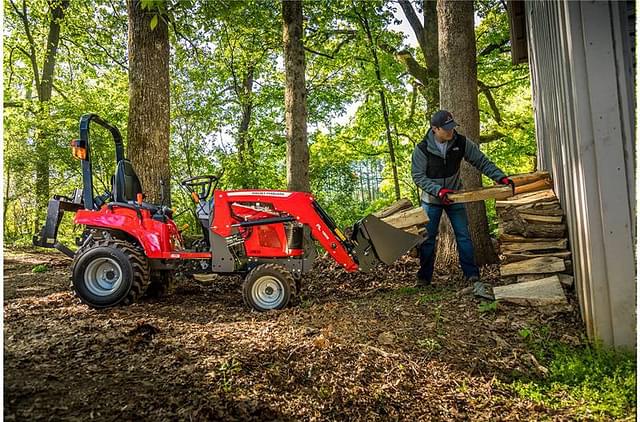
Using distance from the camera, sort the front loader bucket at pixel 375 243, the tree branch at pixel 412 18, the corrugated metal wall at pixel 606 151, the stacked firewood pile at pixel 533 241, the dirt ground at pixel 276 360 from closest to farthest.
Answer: the dirt ground at pixel 276 360 → the corrugated metal wall at pixel 606 151 → the stacked firewood pile at pixel 533 241 → the front loader bucket at pixel 375 243 → the tree branch at pixel 412 18

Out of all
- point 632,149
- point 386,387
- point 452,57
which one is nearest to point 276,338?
point 386,387

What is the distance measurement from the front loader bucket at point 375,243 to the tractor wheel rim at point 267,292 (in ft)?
2.95

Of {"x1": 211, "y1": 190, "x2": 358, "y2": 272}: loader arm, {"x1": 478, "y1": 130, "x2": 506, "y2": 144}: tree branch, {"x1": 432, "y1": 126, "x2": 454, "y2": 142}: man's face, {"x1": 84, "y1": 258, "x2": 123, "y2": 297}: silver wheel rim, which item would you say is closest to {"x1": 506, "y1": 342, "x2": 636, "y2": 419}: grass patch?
{"x1": 211, "y1": 190, "x2": 358, "y2": 272}: loader arm

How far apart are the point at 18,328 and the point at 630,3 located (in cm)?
523

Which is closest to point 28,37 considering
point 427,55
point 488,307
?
point 427,55

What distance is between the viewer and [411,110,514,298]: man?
5.47 m

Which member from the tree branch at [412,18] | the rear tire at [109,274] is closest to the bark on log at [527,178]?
the rear tire at [109,274]

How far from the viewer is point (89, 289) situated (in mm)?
4969

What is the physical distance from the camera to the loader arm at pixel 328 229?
5.10m

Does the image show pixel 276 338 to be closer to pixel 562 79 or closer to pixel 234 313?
pixel 234 313

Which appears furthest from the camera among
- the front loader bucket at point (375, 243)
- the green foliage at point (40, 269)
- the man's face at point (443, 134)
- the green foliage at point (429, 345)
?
the green foliage at point (40, 269)

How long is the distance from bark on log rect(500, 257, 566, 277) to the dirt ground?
19.2 inches

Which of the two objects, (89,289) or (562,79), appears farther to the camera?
(89,289)

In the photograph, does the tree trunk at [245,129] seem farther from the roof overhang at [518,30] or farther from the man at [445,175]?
the man at [445,175]
